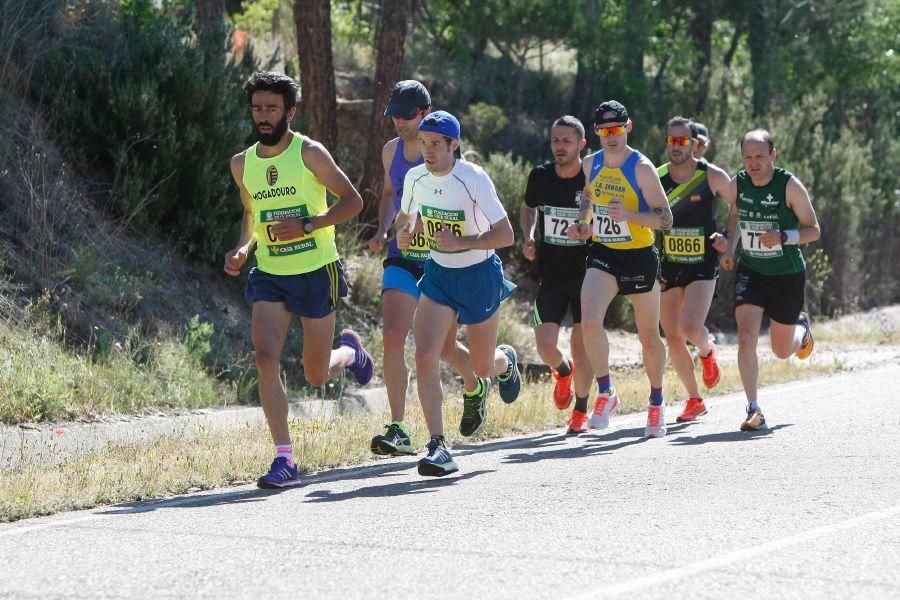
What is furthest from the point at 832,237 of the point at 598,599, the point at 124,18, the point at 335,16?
the point at 598,599

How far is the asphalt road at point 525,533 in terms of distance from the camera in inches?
216

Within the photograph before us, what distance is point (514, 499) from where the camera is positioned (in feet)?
24.3

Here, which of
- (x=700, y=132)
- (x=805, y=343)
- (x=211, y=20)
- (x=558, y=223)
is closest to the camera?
(x=558, y=223)


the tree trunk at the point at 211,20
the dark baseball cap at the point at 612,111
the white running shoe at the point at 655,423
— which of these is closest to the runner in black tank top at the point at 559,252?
the dark baseball cap at the point at 612,111

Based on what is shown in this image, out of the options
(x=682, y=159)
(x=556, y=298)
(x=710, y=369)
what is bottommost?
(x=710, y=369)

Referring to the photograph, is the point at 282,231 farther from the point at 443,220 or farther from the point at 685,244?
the point at 685,244

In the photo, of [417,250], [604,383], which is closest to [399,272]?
[417,250]

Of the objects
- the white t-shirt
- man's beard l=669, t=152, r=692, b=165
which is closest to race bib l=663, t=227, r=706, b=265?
man's beard l=669, t=152, r=692, b=165

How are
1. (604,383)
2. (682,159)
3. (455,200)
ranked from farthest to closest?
(682,159), (604,383), (455,200)

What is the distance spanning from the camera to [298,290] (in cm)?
834

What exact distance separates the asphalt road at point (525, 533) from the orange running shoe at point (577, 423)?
1063 mm

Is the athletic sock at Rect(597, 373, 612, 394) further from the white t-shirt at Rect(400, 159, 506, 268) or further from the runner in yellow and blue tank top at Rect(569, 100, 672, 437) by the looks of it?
the white t-shirt at Rect(400, 159, 506, 268)

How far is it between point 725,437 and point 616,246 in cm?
153

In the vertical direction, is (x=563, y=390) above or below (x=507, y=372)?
below
